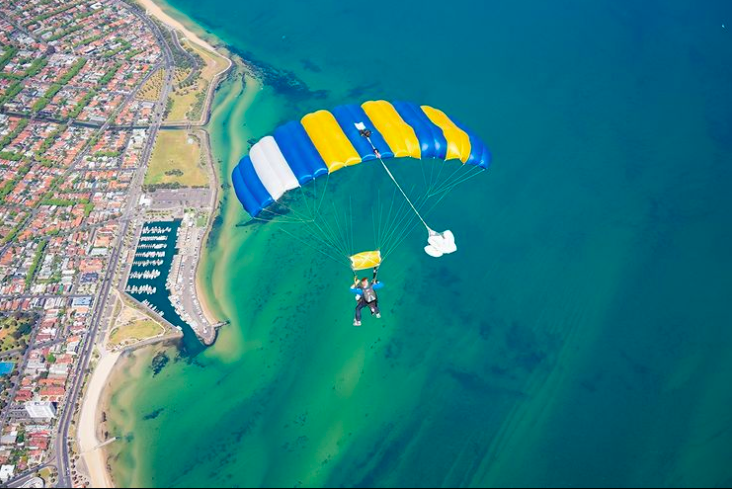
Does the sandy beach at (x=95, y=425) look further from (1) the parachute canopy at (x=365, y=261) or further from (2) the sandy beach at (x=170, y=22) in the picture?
(2) the sandy beach at (x=170, y=22)

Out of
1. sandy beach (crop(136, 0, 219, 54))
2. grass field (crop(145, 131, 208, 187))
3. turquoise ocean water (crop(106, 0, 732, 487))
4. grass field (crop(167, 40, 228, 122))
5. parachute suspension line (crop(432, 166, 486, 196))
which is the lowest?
turquoise ocean water (crop(106, 0, 732, 487))

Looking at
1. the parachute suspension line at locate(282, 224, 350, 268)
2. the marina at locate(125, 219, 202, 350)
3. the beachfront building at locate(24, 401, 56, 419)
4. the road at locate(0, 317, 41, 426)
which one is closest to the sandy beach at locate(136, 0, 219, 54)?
the marina at locate(125, 219, 202, 350)

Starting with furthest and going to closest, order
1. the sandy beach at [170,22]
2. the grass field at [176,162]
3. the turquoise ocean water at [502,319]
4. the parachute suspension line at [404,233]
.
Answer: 1. the sandy beach at [170,22]
2. the grass field at [176,162]
3. the parachute suspension line at [404,233]
4. the turquoise ocean water at [502,319]

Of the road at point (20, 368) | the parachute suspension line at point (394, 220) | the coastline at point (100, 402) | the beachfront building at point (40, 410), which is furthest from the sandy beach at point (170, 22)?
the beachfront building at point (40, 410)

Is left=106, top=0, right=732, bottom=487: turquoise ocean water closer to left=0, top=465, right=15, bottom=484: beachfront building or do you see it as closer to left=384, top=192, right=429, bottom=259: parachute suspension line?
left=384, top=192, right=429, bottom=259: parachute suspension line

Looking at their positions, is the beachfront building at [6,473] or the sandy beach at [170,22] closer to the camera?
the beachfront building at [6,473]
